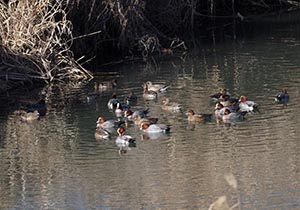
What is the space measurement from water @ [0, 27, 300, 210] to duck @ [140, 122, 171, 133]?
0.18 meters

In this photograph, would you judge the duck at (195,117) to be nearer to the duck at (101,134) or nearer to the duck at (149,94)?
the duck at (101,134)

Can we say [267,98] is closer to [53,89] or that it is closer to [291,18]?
[53,89]

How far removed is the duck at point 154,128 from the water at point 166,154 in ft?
0.60

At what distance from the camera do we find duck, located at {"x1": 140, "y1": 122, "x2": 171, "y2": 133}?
583 inches

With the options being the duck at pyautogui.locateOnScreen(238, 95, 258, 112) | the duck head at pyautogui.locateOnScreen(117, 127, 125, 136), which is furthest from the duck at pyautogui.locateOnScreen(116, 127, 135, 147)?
the duck at pyautogui.locateOnScreen(238, 95, 258, 112)

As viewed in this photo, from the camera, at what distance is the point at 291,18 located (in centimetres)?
2781

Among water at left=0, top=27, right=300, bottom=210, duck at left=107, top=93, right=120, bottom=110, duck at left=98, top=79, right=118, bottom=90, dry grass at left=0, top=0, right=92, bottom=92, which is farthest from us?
dry grass at left=0, top=0, right=92, bottom=92

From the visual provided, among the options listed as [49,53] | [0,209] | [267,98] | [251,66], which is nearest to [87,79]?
[49,53]

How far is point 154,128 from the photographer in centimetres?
A: 1484

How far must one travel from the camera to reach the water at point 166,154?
1135 centimetres

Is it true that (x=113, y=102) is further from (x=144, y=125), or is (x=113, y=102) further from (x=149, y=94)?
(x=144, y=125)

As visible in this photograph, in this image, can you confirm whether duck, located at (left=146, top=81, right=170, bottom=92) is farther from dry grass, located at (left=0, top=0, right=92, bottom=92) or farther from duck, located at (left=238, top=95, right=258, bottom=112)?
dry grass, located at (left=0, top=0, right=92, bottom=92)

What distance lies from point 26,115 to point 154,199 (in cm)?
600

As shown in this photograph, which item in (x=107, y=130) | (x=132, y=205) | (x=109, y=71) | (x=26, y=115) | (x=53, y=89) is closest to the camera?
(x=132, y=205)
